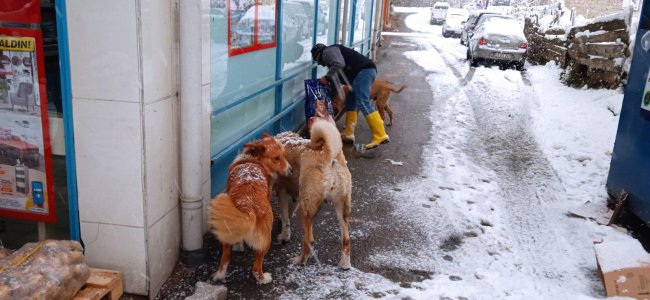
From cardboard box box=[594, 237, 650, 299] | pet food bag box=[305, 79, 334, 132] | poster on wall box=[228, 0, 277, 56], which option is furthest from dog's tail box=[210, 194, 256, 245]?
pet food bag box=[305, 79, 334, 132]

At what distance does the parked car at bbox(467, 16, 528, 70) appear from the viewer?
15797 millimetres

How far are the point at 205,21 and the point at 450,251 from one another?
9.62ft

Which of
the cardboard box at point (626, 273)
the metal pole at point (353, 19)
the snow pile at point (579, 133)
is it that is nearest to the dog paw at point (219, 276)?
the cardboard box at point (626, 273)

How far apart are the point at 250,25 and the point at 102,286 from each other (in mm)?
3174

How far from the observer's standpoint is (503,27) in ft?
55.4

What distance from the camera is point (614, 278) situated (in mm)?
3789

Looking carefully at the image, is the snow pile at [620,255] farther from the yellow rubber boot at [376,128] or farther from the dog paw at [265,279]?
the yellow rubber boot at [376,128]

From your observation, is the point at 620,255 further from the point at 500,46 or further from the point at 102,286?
the point at 500,46

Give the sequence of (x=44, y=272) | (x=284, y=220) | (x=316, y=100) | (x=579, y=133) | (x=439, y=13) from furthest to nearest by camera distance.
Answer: (x=439, y=13)
(x=579, y=133)
(x=316, y=100)
(x=284, y=220)
(x=44, y=272)

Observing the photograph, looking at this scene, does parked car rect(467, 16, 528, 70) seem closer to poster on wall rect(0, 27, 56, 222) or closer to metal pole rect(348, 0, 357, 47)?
metal pole rect(348, 0, 357, 47)

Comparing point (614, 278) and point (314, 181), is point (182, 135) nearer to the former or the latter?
point (314, 181)

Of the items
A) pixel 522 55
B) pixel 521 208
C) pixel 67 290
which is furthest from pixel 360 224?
pixel 522 55

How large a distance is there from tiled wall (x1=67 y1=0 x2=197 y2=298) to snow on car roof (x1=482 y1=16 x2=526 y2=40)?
48.7 feet

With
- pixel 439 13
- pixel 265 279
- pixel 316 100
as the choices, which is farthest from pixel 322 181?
pixel 439 13
